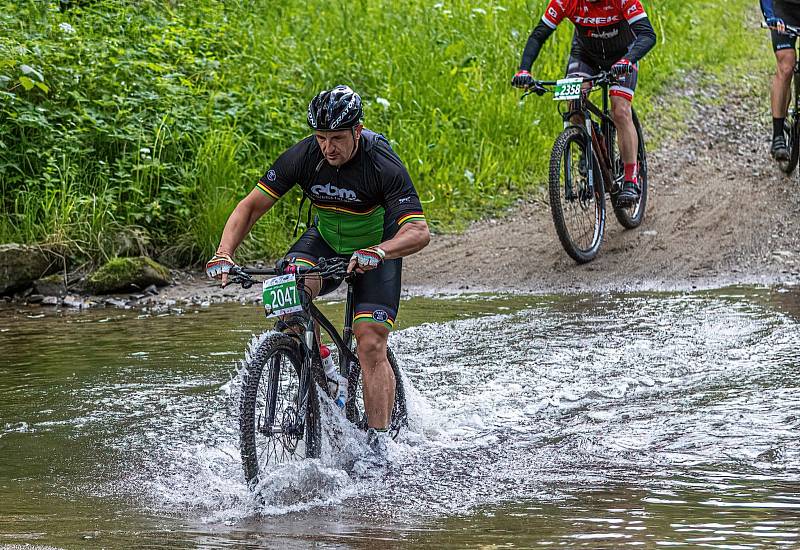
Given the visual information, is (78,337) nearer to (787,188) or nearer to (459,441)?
(459,441)

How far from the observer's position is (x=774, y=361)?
7281 millimetres

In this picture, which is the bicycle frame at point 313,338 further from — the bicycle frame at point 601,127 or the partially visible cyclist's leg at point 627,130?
the partially visible cyclist's leg at point 627,130

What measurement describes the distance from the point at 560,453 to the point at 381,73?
30.4 ft

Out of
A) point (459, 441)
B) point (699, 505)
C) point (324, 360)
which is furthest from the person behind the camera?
point (459, 441)

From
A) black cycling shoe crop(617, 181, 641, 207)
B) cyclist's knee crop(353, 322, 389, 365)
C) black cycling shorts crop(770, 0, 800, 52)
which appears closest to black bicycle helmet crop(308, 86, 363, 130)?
cyclist's knee crop(353, 322, 389, 365)

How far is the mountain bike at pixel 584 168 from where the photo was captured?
31.6ft

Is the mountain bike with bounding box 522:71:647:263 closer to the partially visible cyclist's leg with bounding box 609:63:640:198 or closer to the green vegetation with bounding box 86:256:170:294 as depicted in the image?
the partially visible cyclist's leg with bounding box 609:63:640:198

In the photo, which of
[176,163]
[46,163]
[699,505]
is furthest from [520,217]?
[699,505]

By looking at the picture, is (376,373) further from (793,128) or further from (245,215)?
(793,128)

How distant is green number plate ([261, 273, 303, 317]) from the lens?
5.01 m

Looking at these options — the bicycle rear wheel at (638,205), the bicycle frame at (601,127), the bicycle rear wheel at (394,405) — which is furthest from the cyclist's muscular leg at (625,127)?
the bicycle rear wheel at (394,405)

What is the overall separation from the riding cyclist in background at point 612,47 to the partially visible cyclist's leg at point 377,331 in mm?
4575

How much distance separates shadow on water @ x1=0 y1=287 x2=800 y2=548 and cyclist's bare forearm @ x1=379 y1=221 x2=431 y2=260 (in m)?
0.94

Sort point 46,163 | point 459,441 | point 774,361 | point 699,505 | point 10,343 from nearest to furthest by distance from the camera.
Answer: point 699,505 < point 459,441 < point 774,361 < point 10,343 < point 46,163
